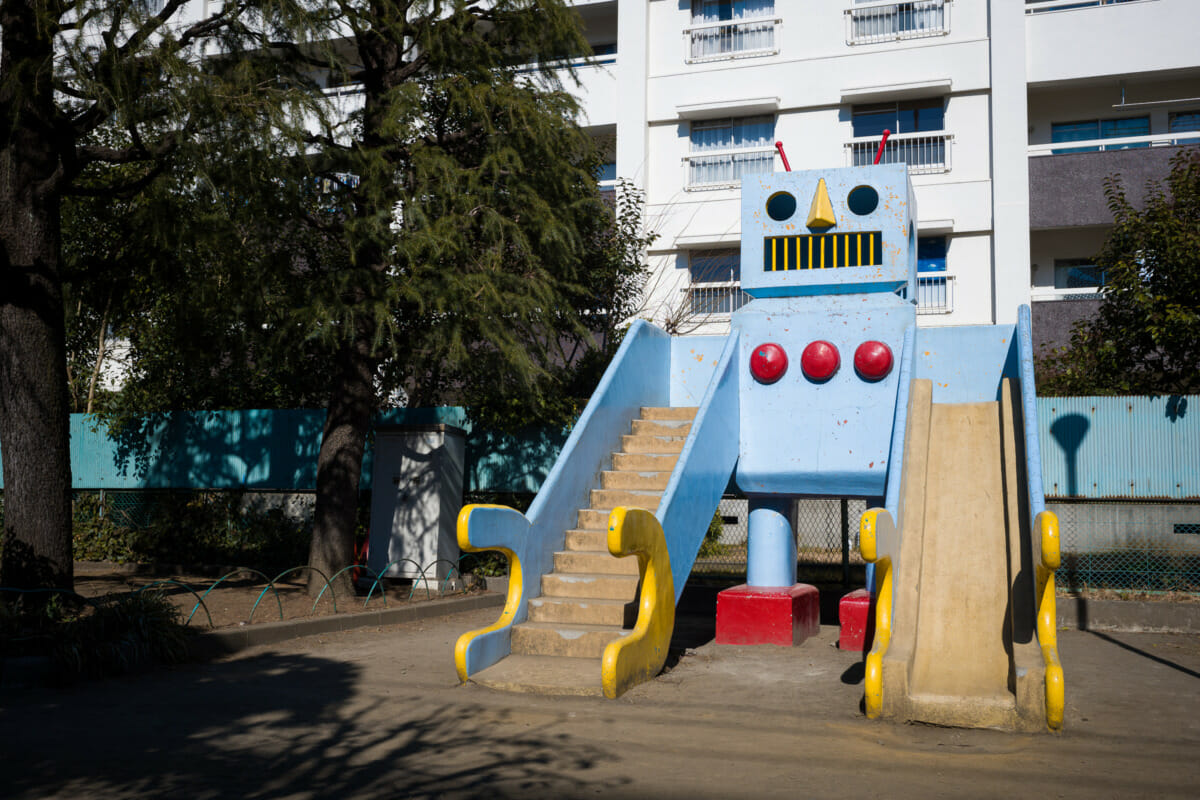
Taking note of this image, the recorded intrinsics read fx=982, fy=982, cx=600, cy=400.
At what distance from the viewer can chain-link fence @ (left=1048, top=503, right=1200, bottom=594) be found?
10.8m

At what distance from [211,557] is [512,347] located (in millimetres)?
7546

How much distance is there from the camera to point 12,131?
28.6 ft

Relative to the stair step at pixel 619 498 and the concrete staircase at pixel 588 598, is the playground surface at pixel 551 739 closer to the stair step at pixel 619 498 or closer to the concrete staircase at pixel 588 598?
the concrete staircase at pixel 588 598

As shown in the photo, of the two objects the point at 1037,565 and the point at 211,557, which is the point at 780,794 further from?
the point at 211,557

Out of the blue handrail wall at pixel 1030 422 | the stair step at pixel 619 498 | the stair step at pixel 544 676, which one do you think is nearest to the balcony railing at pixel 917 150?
the blue handrail wall at pixel 1030 422

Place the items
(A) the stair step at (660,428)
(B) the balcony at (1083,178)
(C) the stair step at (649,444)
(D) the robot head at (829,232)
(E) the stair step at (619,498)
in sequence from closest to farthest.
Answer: (E) the stair step at (619,498)
(D) the robot head at (829,232)
(C) the stair step at (649,444)
(A) the stair step at (660,428)
(B) the balcony at (1083,178)

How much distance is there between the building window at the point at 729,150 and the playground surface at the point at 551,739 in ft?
50.5

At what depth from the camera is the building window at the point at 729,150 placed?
2136 cm

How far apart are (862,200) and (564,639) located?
4750mm

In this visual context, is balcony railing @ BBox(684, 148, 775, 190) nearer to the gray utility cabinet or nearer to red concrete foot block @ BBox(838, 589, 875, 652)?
the gray utility cabinet

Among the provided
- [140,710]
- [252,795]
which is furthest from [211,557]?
[252,795]

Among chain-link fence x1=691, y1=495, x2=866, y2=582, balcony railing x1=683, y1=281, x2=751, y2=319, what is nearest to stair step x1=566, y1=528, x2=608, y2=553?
chain-link fence x1=691, y1=495, x2=866, y2=582

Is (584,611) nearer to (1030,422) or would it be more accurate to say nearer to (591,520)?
(591,520)

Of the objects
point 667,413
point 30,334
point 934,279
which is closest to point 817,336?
point 667,413
